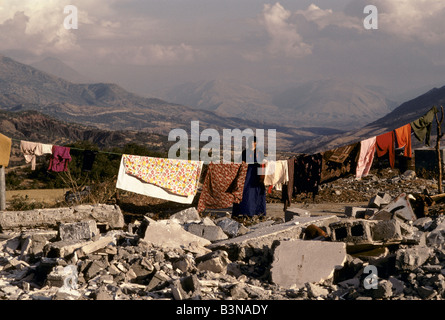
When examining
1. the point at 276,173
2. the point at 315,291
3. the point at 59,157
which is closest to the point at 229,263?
the point at 315,291

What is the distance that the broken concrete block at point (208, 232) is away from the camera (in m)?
8.78

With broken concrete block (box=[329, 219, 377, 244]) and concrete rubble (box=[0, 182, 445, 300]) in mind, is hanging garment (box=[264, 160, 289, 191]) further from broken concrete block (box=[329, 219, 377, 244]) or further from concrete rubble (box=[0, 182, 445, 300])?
broken concrete block (box=[329, 219, 377, 244])

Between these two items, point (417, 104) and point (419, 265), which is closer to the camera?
point (419, 265)

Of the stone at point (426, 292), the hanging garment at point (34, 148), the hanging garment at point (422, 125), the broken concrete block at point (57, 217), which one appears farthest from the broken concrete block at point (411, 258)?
the hanging garment at point (34, 148)

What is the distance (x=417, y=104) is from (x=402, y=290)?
517 feet

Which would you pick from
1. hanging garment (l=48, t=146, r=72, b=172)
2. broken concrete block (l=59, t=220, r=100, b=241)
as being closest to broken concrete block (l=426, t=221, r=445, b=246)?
broken concrete block (l=59, t=220, r=100, b=241)

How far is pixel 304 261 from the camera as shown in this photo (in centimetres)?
703

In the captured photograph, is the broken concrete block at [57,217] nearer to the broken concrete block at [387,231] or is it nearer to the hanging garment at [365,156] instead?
the broken concrete block at [387,231]

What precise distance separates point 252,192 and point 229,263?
155 inches

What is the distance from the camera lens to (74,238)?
845 cm

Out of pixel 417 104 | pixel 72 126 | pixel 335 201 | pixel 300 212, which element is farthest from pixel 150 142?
pixel 417 104

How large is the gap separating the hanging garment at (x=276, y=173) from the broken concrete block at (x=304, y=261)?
13.6ft

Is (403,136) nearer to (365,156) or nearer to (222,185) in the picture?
(365,156)

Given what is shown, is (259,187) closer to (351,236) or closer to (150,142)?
(351,236)
